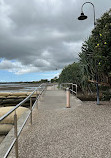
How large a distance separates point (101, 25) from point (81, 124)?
603cm

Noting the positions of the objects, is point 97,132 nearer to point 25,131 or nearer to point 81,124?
point 81,124

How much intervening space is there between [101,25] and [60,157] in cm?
761

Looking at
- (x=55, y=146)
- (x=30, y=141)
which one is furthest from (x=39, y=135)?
(x=55, y=146)

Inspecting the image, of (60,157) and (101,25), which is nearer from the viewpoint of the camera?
(60,157)

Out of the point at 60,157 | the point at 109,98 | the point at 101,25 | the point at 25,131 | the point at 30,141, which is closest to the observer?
the point at 60,157

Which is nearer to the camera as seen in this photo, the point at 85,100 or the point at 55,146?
the point at 55,146

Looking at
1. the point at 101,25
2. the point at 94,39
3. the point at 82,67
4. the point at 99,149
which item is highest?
the point at 101,25

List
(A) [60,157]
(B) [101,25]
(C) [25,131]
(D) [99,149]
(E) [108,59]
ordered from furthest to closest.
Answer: (B) [101,25] < (E) [108,59] < (C) [25,131] < (D) [99,149] < (A) [60,157]

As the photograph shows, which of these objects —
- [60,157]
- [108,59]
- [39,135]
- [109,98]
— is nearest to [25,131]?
[39,135]

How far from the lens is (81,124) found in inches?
188

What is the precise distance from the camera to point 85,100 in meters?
10.1

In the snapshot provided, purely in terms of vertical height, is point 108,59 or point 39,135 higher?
point 108,59

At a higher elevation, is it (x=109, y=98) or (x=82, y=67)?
(x=82, y=67)

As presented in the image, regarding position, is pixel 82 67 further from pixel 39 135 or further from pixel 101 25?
pixel 39 135
